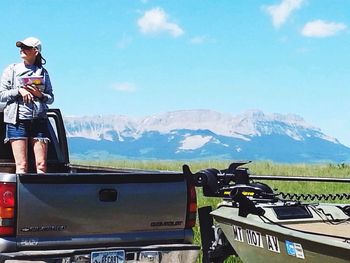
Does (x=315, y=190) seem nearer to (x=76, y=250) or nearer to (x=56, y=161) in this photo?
(x=56, y=161)

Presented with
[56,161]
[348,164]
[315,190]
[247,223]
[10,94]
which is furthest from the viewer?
[348,164]

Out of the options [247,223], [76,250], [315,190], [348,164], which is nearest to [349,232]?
[247,223]

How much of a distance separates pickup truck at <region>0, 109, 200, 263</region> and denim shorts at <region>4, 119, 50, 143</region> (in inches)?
67.3

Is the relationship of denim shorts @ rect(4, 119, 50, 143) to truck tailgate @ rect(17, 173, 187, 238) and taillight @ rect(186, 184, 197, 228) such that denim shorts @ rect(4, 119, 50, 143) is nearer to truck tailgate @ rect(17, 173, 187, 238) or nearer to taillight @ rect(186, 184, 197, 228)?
truck tailgate @ rect(17, 173, 187, 238)

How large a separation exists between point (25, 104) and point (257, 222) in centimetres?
278

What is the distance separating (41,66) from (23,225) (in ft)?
8.97

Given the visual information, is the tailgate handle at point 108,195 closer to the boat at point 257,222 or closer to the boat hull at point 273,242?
the boat at point 257,222

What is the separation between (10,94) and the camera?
8.20 meters

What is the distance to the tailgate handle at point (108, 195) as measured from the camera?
21.8 ft

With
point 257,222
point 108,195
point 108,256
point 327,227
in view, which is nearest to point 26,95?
point 108,195

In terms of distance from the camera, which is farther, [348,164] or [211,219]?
[348,164]

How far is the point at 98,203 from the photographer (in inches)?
260

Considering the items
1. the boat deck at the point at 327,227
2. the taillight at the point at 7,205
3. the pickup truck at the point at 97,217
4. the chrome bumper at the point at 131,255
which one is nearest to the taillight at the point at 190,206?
the pickup truck at the point at 97,217

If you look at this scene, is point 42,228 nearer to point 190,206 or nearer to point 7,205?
point 7,205
